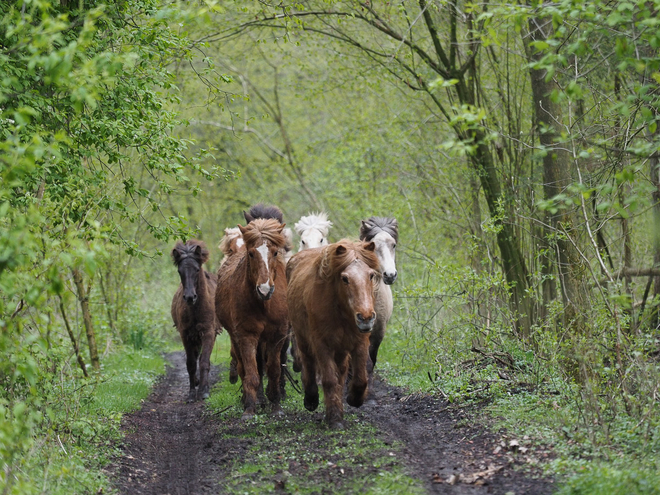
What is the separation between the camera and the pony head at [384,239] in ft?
32.6

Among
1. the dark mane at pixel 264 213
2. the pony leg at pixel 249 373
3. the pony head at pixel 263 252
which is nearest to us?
the pony head at pixel 263 252

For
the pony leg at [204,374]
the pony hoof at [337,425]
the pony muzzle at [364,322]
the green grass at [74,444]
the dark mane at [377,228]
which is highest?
the dark mane at [377,228]

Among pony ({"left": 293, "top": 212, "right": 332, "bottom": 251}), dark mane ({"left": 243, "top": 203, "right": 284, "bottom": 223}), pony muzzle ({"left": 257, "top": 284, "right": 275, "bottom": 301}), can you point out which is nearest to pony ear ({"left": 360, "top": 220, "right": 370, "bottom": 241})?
pony ({"left": 293, "top": 212, "right": 332, "bottom": 251})

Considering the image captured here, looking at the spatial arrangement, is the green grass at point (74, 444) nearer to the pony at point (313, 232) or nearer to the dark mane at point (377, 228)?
the pony at point (313, 232)

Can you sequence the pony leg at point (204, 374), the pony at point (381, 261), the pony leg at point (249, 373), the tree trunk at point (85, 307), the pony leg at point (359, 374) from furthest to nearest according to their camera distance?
the tree trunk at point (85, 307), the pony leg at point (204, 374), the pony at point (381, 261), the pony leg at point (249, 373), the pony leg at point (359, 374)

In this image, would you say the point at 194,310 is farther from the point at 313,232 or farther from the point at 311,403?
the point at 311,403

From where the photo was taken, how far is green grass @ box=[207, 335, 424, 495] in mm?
5879

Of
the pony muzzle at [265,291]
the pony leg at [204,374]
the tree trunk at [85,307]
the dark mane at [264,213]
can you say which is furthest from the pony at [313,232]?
the tree trunk at [85,307]

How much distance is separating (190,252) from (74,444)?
5.46m

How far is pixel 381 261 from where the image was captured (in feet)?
33.3

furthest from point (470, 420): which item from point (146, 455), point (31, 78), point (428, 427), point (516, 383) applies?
point (31, 78)

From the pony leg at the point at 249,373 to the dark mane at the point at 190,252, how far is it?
3.43 metres

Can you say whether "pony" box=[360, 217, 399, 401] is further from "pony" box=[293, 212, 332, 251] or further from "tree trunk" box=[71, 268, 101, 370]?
"tree trunk" box=[71, 268, 101, 370]

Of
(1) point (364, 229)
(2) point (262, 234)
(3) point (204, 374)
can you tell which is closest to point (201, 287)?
(3) point (204, 374)
